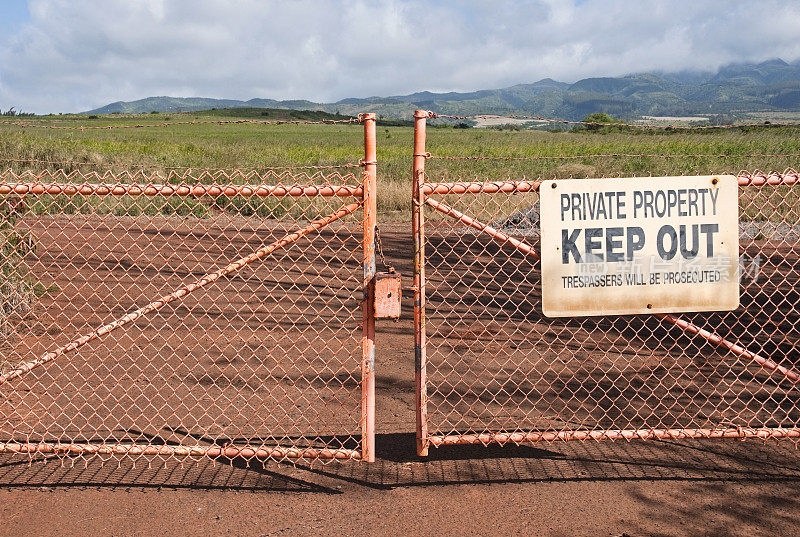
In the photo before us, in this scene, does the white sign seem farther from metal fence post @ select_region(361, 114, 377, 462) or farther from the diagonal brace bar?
metal fence post @ select_region(361, 114, 377, 462)

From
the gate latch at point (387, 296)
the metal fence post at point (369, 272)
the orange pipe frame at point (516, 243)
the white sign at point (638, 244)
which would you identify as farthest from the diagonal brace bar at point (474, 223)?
the gate latch at point (387, 296)

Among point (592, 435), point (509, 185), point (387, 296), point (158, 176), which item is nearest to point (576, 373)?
point (592, 435)

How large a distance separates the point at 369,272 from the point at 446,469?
47.6 inches

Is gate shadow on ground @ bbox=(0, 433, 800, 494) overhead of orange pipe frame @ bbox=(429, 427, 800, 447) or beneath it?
beneath

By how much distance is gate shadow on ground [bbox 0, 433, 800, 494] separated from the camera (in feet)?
12.6

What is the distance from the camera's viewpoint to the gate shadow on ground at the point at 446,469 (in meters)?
3.83

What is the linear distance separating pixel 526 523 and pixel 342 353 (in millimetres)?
2851

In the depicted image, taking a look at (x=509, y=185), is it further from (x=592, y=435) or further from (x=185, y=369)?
(x=185, y=369)

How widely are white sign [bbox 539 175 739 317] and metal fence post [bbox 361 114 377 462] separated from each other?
2.94 feet

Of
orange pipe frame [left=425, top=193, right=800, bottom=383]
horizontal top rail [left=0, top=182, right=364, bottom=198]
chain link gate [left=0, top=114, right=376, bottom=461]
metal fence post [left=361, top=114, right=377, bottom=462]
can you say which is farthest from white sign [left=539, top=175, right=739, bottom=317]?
horizontal top rail [left=0, top=182, right=364, bottom=198]

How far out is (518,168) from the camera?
2323cm

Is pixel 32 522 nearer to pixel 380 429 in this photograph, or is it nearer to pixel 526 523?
pixel 380 429

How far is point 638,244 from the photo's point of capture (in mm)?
3770

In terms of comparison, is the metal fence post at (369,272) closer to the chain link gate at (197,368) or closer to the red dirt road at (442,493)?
the chain link gate at (197,368)
